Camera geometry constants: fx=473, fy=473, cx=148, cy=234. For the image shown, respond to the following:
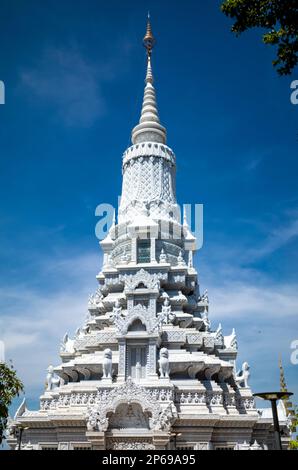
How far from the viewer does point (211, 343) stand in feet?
131

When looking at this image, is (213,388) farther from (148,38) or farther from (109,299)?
(148,38)

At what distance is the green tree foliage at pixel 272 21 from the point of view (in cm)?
1570

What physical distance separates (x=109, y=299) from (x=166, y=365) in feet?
33.1

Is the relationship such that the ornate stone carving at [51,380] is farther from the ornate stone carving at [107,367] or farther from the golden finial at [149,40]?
the golden finial at [149,40]

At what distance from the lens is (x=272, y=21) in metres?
15.9

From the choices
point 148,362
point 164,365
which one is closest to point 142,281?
point 148,362

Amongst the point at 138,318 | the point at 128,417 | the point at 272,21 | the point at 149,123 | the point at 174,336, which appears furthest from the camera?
the point at 149,123

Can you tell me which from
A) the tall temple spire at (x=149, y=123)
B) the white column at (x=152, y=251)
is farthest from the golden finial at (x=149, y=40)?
the white column at (x=152, y=251)

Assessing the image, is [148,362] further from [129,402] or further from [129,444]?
[129,444]

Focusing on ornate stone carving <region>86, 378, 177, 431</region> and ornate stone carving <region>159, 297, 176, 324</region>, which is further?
ornate stone carving <region>159, 297, 176, 324</region>

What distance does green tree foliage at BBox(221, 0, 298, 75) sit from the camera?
51.5 ft

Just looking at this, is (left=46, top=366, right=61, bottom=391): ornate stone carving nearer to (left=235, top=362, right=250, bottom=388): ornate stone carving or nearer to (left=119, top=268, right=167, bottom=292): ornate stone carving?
(left=119, top=268, right=167, bottom=292): ornate stone carving

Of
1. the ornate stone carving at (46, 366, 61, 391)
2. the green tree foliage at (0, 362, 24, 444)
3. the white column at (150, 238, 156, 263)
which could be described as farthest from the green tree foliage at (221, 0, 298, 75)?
the ornate stone carving at (46, 366, 61, 391)

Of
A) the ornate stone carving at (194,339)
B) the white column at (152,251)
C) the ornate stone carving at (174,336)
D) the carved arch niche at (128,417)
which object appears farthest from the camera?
the white column at (152,251)
